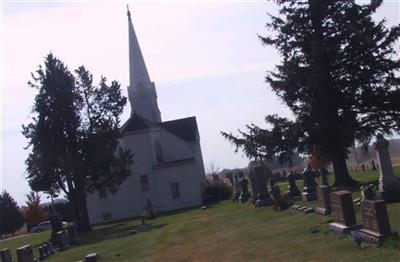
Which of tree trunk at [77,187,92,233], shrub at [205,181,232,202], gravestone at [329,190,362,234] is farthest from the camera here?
shrub at [205,181,232,202]

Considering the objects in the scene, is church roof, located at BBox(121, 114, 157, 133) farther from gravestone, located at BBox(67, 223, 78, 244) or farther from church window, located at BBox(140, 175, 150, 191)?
gravestone, located at BBox(67, 223, 78, 244)

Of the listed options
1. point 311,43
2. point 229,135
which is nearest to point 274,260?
point 311,43

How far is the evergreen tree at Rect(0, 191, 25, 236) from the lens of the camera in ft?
252

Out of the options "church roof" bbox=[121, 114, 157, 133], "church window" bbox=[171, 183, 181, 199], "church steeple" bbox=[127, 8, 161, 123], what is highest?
"church steeple" bbox=[127, 8, 161, 123]

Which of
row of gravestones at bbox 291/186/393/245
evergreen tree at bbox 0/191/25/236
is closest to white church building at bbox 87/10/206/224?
evergreen tree at bbox 0/191/25/236

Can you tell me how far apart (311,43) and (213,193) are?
95.5 feet

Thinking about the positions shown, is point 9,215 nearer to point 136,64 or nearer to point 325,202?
point 136,64

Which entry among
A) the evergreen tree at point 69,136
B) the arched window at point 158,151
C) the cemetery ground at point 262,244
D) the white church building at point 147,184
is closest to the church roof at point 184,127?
the arched window at point 158,151

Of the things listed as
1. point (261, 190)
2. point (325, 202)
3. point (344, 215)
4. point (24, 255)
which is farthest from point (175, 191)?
point (344, 215)

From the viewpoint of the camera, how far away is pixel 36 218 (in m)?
78.1

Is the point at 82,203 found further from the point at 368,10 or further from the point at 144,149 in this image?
the point at 368,10

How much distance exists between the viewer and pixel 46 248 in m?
30.7

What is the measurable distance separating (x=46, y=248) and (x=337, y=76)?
16463mm

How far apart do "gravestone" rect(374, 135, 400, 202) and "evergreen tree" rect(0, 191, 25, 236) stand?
2395 inches
